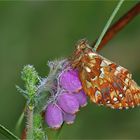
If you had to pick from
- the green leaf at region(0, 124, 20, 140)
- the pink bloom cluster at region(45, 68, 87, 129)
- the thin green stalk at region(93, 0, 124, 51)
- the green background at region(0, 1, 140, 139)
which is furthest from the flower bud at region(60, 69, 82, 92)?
the green background at region(0, 1, 140, 139)

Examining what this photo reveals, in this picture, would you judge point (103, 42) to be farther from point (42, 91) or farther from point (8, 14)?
point (8, 14)

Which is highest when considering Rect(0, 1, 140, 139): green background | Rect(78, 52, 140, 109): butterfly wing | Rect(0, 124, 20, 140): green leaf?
Rect(0, 124, 20, 140): green leaf

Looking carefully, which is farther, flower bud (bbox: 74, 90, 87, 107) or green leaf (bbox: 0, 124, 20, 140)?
flower bud (bbox: 74, 90, 87, 107)

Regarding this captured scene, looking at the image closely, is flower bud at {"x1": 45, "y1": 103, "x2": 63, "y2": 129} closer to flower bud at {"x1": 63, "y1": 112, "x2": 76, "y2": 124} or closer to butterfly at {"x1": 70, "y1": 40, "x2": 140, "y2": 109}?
flower bud at {"x1": 63, "y1": 112, "x2": 76, "y2": 124}

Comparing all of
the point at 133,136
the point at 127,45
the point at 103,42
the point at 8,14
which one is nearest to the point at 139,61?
the point at 127,45

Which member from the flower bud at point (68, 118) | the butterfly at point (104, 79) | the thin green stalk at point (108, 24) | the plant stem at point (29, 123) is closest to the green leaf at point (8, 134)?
the plant stem at point (29, 123)

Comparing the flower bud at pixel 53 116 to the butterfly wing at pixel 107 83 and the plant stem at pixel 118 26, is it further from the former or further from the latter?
the plant stem at pixel 118 26

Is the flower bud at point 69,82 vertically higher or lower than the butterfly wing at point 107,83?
higher

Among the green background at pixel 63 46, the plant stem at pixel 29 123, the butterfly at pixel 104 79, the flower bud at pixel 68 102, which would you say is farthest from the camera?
the green background at pixel 63 46
